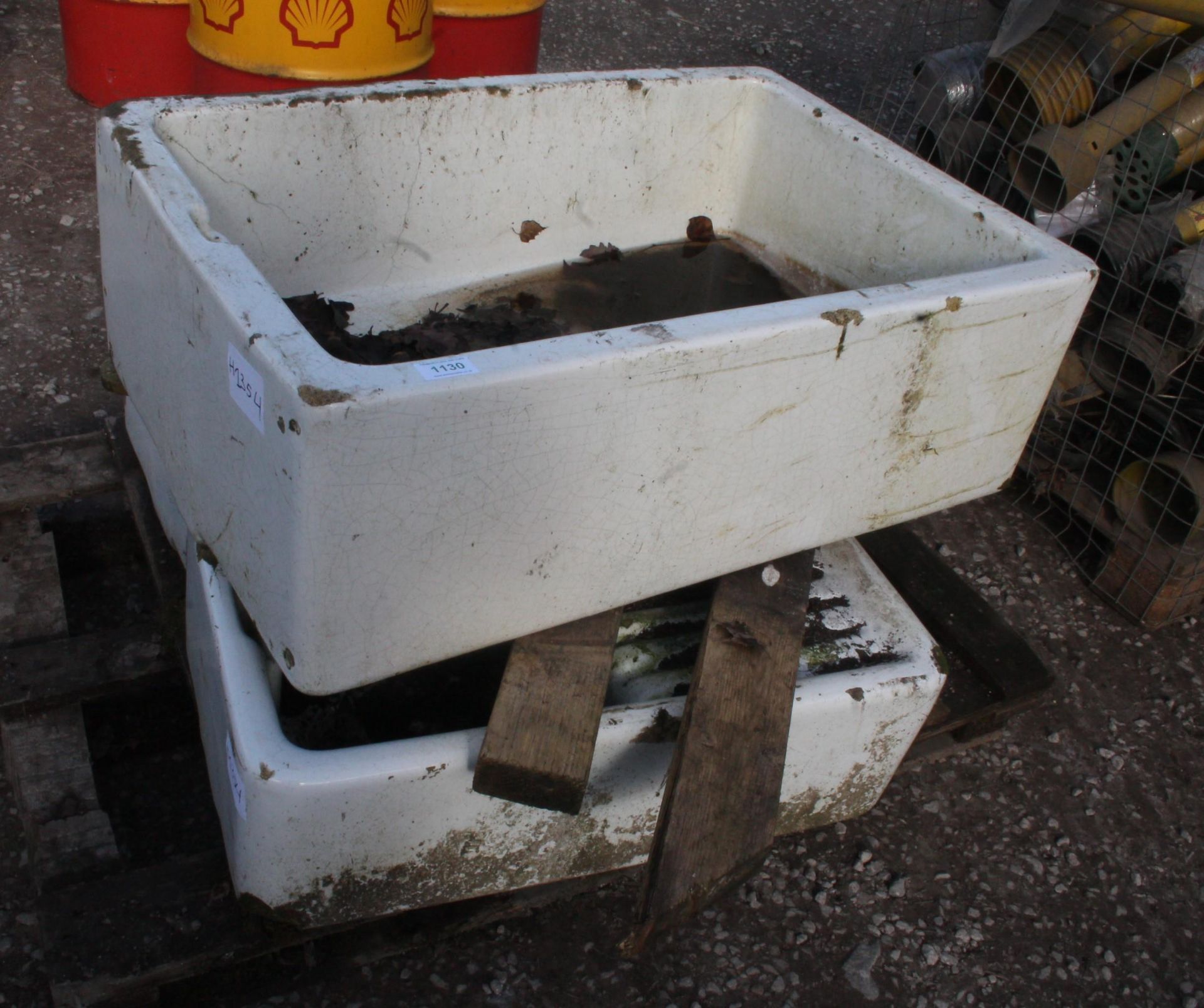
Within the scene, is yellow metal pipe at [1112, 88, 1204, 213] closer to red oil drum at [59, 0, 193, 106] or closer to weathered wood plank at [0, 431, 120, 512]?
weathered wood plank at [0, 431, 120, 512]

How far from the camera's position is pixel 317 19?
2.09 m

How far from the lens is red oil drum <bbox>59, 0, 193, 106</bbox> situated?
282 cm

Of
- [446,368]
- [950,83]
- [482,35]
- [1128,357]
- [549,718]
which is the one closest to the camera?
[446,368]

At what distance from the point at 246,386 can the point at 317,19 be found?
4.34 feet

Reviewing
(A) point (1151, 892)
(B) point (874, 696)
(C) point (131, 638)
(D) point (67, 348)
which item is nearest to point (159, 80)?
(D) point (67, 348)

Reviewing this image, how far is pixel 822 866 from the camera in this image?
161 centimetres

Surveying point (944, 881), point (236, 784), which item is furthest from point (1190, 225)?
point (236, 784)

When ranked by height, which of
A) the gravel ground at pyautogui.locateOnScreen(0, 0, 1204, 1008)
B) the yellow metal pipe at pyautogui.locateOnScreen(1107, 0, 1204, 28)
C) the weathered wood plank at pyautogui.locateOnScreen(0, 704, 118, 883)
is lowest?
the gravel ground at pyautogui.locateOnScreen(0, 0, 1204, 1008)

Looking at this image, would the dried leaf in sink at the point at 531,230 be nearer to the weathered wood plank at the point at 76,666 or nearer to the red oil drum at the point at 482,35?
the weathered wood plank at the point at 76,666

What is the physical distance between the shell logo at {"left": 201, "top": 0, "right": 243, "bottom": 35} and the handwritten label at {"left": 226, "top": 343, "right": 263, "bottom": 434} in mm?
1335

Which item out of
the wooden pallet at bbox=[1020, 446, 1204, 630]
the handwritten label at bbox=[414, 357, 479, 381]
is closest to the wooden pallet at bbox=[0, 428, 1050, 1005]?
the wooden pallet at bbox=[1020, 446, 1204, 630]

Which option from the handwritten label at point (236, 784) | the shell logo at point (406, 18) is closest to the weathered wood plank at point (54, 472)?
the handwritten label at point (236, 784)

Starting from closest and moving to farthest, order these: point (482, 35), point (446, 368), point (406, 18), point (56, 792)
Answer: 1. point (446, 368)
2. point (56, 792)
3. point (406, 18)
4. point (482, 35)

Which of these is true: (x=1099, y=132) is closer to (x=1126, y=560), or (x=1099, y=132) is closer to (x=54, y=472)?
(x=1126, y=560)
